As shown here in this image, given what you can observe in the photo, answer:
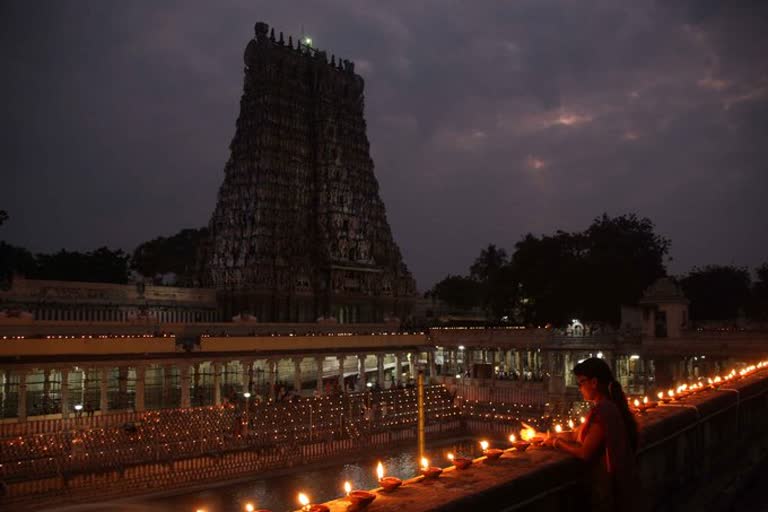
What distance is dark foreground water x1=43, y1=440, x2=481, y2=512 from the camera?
1921cm

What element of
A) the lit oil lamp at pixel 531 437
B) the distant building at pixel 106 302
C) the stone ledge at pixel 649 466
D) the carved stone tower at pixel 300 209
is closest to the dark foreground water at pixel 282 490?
the stone ledge at pixel 649 466

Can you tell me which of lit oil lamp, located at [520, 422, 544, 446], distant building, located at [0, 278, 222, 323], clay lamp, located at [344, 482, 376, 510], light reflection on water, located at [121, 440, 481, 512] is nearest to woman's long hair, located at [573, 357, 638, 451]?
lit oil lamp, located at [520, 422, 544, 446]

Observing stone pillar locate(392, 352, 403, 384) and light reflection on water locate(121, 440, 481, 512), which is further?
stone pillar locate(392, 352, 403, 384)

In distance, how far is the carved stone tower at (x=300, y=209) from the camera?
59.7 metres

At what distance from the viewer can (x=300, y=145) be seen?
64688mm

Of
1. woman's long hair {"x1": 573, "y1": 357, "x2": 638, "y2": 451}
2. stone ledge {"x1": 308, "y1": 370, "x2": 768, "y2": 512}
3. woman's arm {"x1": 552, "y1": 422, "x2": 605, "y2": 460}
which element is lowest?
stone ledge {"x1": 308, "y1": 370, "x2": 768, "y2": 512}

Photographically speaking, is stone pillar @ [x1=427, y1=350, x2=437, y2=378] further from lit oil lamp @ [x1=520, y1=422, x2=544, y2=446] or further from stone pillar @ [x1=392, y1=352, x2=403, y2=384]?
lit oil lamp @ [x1=520, y1=422, x2=544, y2=446]

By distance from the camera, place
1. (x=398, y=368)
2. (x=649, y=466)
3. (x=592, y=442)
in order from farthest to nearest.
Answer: (x=398, y=368), (x=649, y=466), (x=592, y=442)

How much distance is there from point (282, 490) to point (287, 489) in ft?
0.68

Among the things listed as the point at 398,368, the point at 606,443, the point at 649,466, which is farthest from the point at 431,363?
the point at 606,443

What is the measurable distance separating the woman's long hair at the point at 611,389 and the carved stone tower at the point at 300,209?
53.2 m

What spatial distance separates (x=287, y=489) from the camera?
21.8m

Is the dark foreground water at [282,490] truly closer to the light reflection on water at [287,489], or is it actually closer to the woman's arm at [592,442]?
the light reflection on water at [287,489]

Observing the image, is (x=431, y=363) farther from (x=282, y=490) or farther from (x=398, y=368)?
(x=282, y=490)
